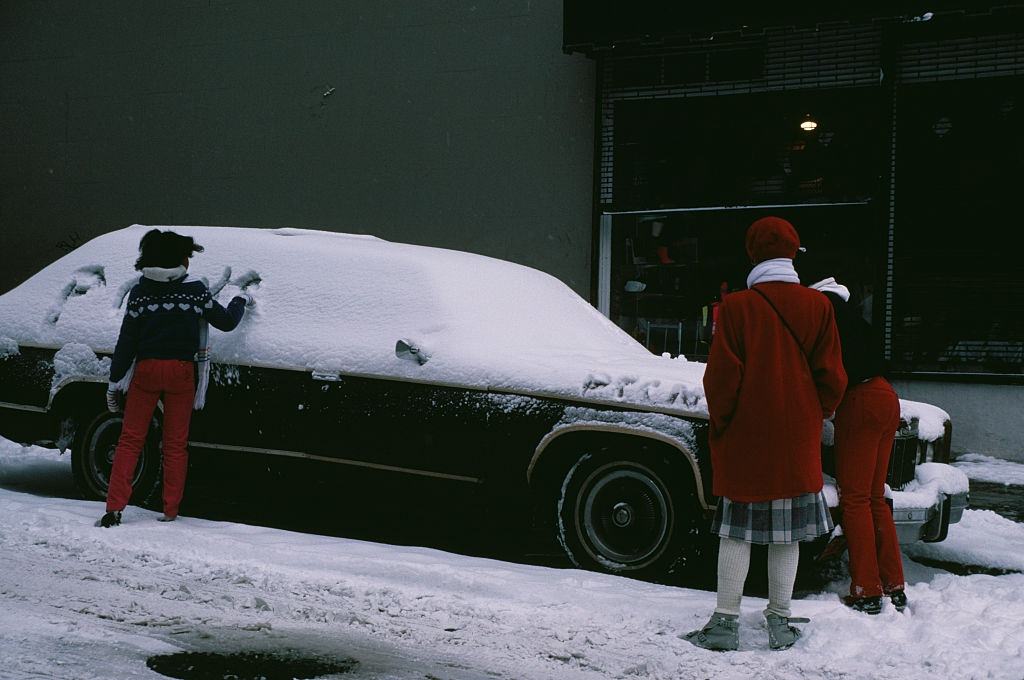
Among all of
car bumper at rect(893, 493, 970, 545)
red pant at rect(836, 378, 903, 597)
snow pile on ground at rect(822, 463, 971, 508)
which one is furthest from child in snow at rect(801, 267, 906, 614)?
car bumper at rect(893, 493, 970, 545)

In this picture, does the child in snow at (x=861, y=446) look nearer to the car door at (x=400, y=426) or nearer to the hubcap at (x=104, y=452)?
the car door at (x=400, y=426)

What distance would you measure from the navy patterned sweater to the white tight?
3.01 m

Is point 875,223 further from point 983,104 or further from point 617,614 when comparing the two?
point 617,614

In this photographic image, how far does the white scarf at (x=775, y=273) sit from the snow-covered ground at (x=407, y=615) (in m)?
1.35

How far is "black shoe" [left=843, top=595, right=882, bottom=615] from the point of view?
14.9 ft

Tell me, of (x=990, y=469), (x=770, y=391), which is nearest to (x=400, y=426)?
(x=770, y=391)

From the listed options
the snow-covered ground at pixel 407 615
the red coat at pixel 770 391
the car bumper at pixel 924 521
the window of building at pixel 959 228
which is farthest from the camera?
the window of building at pixel 959 228

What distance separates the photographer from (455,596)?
4.55 metres

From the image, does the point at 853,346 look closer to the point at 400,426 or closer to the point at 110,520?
the point at 400,426

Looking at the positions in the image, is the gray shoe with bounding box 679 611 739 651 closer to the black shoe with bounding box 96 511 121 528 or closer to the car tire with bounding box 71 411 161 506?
the black shoe with bounding box 96 511 121 528

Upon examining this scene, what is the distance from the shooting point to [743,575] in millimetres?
4109

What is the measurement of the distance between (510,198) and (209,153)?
4.17 m

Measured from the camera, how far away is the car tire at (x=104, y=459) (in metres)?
6.12

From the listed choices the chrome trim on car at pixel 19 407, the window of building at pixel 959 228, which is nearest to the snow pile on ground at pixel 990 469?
the window of building at pixel 959 228
